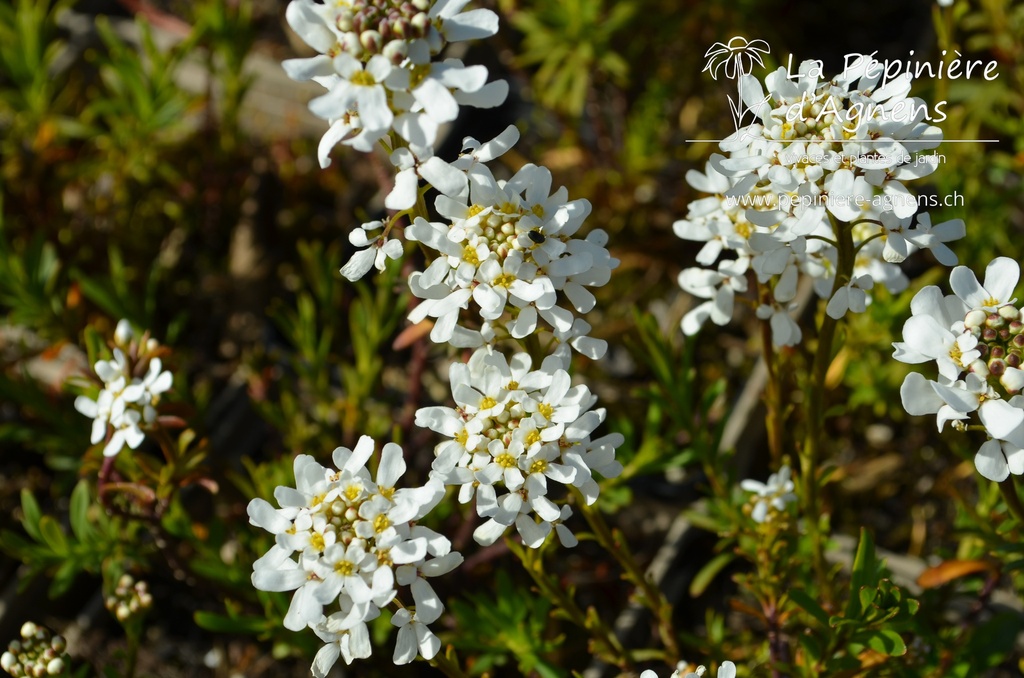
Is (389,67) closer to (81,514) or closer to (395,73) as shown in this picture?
(395,73)

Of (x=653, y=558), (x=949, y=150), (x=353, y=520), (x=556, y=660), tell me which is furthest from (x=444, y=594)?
(x=949, y=150)

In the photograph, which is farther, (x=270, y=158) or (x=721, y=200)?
(x=270, y=158)

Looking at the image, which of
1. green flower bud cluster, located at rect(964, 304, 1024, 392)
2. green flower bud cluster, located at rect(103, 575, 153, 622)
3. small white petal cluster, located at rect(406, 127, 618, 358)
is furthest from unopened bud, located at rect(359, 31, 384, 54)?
green flower bud cluster, located at rect(103, 575, 153, 622)

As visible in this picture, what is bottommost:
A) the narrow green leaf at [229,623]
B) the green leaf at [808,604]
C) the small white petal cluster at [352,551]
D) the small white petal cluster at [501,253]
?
the narrow green leaf at [229,623]

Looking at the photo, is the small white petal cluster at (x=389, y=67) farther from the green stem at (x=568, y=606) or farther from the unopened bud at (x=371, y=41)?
the green stem at (x=568, y=606)

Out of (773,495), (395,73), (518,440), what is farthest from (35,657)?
(773,495)

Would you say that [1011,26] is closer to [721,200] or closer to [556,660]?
[721,200]

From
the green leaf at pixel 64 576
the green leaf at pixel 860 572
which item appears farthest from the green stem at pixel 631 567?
the green leaf at pixel 64 576
